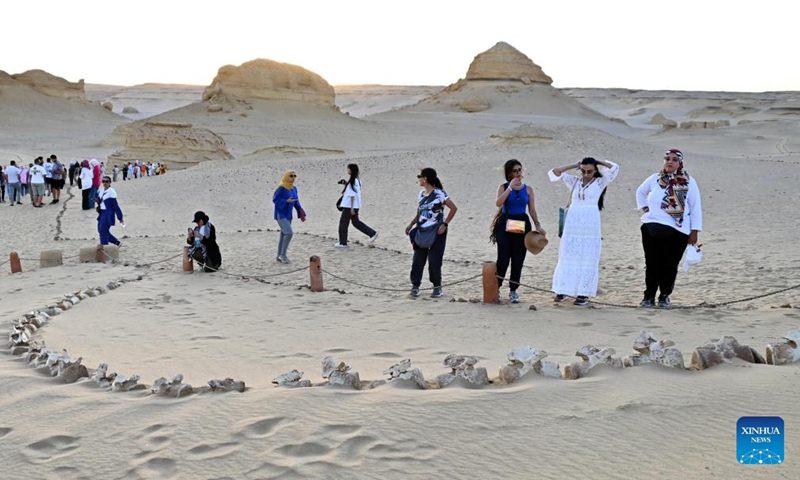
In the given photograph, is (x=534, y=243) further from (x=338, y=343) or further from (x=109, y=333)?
(x=109, y=333)

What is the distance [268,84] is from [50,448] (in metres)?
58.2

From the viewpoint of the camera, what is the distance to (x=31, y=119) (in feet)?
198

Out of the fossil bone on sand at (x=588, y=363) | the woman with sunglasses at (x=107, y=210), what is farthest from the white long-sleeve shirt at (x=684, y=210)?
the woman with sunglasses at (x=107, y=210)

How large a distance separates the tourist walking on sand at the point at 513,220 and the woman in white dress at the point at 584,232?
0.35 meters

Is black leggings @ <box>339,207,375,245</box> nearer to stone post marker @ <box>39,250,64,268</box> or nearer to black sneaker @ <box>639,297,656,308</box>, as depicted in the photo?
stone post marker @ <box>39,250,64,268</box>

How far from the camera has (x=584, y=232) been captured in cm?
698

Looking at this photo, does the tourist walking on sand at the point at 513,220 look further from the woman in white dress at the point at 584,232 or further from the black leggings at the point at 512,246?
the woman in white dress at the point at 584,232

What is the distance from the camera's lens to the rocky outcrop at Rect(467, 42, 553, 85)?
88.1 m

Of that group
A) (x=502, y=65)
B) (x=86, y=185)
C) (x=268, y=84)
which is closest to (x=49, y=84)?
(x=268, y=84)

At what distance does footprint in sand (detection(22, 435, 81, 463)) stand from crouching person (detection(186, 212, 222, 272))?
6.11 meters

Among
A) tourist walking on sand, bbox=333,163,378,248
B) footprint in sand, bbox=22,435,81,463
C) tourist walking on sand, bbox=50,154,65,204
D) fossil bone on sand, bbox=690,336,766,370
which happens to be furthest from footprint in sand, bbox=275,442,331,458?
tourist walking on sand, bbox=50,154,65,204

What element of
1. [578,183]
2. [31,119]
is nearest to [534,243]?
[578,183]

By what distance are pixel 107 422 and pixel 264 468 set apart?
1145 millimetres

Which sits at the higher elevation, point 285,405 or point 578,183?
point 578,183
